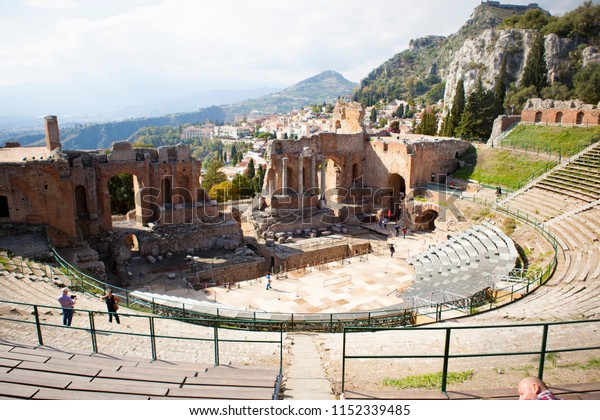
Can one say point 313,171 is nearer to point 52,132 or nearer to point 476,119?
point 52,132

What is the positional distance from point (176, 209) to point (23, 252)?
958 cm

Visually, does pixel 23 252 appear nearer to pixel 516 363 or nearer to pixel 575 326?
pixel 516 363

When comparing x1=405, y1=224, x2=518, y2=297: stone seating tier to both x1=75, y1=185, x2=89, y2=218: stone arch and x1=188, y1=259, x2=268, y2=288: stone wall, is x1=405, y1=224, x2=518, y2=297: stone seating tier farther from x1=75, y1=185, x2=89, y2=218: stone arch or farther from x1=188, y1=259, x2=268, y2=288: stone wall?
x1=75, y1=185, x2=89, y2=218: stone arch

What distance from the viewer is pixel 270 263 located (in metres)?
25.8

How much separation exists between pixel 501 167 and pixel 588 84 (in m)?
22.2

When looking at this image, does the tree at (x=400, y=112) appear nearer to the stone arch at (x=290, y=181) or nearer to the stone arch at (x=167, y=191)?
the stone arch at (x=290, y=181)

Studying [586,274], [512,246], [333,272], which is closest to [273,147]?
[333,272]

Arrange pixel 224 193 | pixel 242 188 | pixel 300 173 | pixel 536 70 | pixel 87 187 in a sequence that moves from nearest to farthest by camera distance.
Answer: pixel 87 187 → pixel 300 173 → pixel 224 193 → pixel 242 188 → pixel 536 70

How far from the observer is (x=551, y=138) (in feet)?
105

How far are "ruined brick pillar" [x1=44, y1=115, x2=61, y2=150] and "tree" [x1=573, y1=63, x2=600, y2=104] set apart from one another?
4694cm

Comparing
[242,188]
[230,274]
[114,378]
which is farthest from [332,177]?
[114,378]

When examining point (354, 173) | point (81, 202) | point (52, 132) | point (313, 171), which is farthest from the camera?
point (354, 173)

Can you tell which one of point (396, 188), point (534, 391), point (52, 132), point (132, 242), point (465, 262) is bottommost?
point (132, 242)

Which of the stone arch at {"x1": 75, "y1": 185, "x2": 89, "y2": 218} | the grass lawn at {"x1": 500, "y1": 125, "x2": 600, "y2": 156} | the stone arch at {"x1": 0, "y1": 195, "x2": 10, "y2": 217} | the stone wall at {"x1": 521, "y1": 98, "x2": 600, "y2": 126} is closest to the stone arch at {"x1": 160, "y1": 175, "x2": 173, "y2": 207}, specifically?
the stone arch at {"x1": 75, "y1": 185, "x2": 89, "y2": 218}
